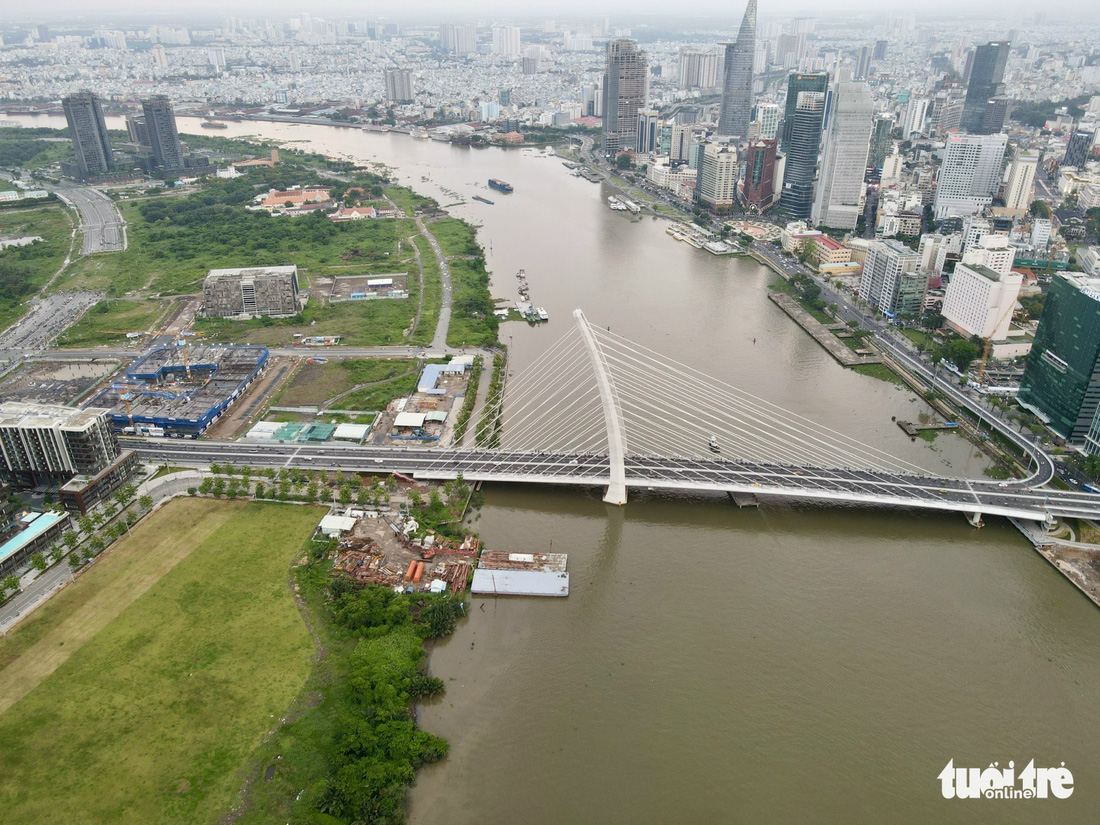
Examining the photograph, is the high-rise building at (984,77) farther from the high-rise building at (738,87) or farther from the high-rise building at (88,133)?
the high-rise building at (88,133)

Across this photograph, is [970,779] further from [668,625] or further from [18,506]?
[18,506]

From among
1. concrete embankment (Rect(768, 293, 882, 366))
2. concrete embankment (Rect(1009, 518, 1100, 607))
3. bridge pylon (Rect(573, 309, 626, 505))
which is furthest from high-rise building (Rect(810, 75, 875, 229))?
bridge pylon (Rect(573, 309, 626, 505))

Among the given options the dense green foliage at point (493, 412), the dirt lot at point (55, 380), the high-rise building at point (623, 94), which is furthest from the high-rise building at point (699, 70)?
the dirt lot at point (55, 380)

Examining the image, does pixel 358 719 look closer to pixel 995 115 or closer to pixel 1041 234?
pixel 1041 234

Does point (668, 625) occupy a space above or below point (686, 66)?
below

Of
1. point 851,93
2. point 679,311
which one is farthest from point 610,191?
point 679,311

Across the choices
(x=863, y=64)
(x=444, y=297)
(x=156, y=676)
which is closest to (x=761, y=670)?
(x=156, y=676)

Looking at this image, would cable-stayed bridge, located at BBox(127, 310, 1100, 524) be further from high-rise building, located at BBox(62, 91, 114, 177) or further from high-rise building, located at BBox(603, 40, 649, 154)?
high-rise building, located at BBox(62, 91, 114, 177)
